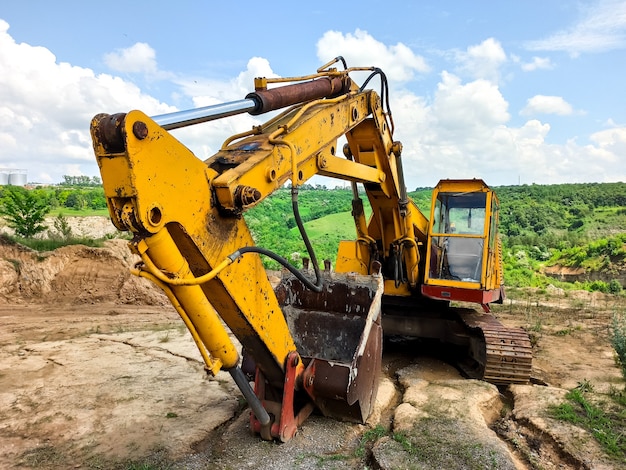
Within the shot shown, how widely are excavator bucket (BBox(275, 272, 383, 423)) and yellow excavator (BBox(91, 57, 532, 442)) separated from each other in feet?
0.04

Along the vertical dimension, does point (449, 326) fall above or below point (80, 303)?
above

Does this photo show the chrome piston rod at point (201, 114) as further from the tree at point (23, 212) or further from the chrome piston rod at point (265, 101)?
the tree at point (23, 212)

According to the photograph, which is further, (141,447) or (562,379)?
(562,379)

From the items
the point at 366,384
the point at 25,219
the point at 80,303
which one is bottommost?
the point at 80,303

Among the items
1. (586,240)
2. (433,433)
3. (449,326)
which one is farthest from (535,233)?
(433,433)

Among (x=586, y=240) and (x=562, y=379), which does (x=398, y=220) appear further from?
(x=586, y=240)

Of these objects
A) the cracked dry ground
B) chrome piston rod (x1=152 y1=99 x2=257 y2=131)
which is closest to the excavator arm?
chrome piston rod (x1=152 y1=99 x2=257 y2=131)

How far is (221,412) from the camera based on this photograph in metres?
4.54

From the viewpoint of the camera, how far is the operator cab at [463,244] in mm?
5867

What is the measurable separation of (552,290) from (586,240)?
1275 cm

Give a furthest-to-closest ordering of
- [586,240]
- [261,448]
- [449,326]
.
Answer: [586,240]
[449,326]
[261,448]

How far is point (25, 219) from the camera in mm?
14789

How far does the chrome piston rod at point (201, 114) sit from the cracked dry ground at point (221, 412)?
97.1 inches

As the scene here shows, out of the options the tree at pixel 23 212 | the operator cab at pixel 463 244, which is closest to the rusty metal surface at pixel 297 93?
the operator cab at pixel 463 244
